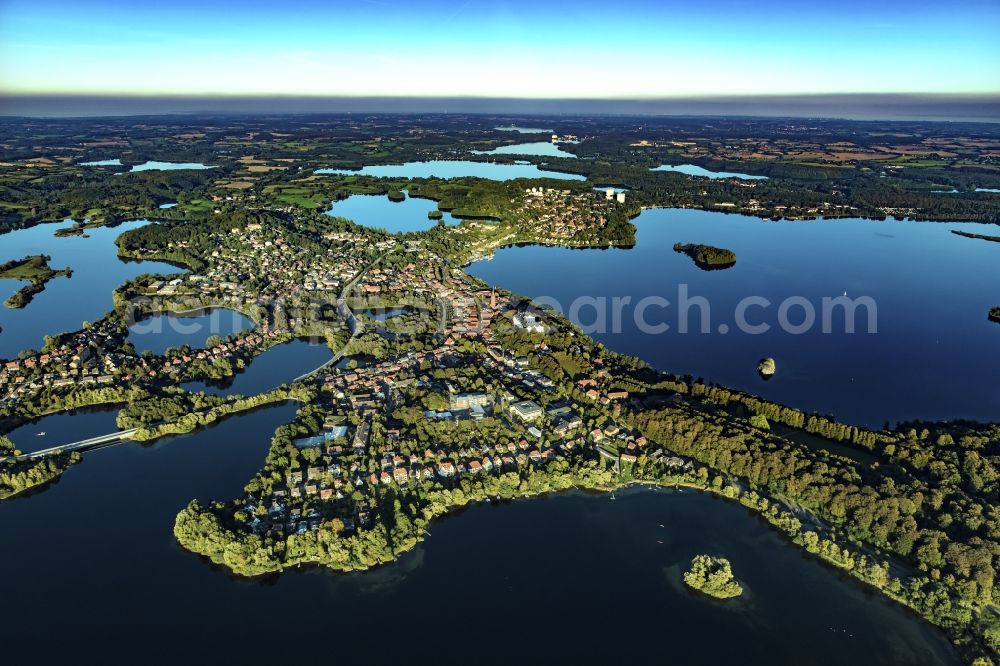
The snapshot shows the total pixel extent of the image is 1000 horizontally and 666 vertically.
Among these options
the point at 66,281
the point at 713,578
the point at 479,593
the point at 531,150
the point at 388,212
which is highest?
the point at 531,150

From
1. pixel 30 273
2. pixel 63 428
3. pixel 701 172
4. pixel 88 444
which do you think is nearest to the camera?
pixel 88 444

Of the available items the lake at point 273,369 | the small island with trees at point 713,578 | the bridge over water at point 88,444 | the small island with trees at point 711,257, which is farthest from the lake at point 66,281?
the small island with trees at point 711,257

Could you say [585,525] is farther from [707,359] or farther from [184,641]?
[707,359]

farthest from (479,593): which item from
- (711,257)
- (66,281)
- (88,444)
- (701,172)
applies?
(701,172)

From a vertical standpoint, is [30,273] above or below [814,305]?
above

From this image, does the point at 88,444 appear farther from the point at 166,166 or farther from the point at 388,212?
the point at 166,166

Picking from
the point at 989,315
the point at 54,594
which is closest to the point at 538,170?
the point at 989,315

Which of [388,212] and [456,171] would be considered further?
[456,171]
